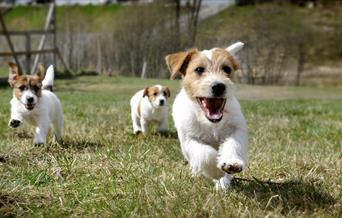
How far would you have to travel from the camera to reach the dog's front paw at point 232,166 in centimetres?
411

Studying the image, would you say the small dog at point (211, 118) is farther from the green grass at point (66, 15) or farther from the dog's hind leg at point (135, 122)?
the green grass at point (66, 15)

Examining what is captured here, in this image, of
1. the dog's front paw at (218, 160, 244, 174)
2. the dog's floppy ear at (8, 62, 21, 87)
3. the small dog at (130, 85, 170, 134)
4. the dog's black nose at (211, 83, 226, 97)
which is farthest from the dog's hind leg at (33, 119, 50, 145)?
the dog's front paw at (218, 160, 244, 174)

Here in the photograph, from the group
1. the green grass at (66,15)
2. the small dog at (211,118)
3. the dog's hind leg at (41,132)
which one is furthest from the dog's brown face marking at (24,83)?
the green grass at (66,15)

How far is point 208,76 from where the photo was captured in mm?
4508

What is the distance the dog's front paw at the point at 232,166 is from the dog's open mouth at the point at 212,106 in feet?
1.42

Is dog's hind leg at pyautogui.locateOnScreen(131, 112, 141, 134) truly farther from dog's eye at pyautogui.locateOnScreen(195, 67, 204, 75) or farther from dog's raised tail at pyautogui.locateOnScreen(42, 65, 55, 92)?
dog's eye at pyautogui.locateOnScreen(195, 67, 204, 75)

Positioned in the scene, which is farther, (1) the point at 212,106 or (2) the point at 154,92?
(2) the point at 154,92

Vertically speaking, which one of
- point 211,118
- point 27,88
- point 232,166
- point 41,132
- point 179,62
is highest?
point 179,62

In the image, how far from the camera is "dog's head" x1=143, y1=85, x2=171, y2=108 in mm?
9273

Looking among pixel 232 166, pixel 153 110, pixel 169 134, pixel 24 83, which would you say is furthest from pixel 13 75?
pixel 232 166

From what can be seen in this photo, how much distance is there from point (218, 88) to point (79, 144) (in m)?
2.96

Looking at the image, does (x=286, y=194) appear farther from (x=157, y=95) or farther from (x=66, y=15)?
(x=66, y=15)

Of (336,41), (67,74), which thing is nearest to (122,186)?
(67,74)

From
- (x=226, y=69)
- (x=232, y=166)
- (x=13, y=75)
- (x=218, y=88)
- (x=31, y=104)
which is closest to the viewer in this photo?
(x=232, y=166)
